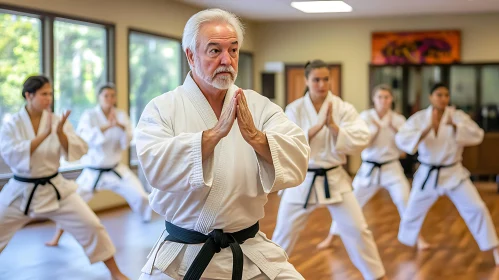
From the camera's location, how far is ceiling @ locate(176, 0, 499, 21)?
9203 millimetres

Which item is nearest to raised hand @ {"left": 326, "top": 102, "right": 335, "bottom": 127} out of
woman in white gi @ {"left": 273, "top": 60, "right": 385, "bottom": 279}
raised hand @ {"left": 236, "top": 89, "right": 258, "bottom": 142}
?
woman in white gi @ {"left": 273, "top": 60, "right": 385, "bottom": 279}

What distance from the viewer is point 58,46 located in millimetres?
7176

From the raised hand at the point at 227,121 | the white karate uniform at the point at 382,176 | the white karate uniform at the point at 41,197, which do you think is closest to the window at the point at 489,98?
the white karate uniform at the point at 382,176

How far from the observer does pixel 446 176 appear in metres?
5.31

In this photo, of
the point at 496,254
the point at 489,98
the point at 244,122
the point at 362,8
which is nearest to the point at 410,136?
the point at 496,254

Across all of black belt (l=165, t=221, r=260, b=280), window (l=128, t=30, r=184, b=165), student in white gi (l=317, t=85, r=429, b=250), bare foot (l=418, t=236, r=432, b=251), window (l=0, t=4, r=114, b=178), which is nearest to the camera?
black belt (l=165, t=221, r=260, b=280)

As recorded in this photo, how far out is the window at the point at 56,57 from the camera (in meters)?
6.53

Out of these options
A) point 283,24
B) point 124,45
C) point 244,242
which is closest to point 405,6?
point 283,24

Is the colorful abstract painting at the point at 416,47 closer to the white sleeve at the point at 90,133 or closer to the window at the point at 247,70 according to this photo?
the window at the point at 247,70

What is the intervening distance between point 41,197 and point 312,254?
6.93 feet

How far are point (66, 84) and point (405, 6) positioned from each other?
4802mm

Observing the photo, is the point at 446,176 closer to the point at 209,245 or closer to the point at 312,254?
the point at 312,254

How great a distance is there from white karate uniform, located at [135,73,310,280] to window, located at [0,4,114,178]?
448 cm

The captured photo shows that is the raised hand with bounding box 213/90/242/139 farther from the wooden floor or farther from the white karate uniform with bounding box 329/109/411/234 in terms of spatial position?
the white karate uniform with bounding box 329/109/411/234
